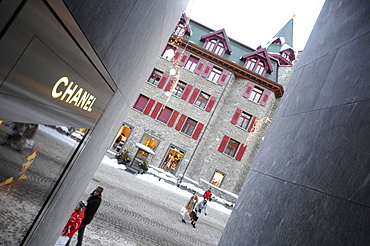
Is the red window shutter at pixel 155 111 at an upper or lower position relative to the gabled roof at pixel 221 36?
lower

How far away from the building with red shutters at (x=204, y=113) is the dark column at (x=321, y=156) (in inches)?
737

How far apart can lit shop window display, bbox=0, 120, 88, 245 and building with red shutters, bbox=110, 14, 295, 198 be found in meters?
20.0

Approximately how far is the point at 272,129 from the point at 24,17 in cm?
370

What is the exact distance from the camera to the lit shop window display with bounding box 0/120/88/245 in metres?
1.45

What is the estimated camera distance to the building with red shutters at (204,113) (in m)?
22.9

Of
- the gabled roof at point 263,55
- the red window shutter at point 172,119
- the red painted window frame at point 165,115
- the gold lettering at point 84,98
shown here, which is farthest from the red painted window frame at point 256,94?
the gold lettering at point 84,98

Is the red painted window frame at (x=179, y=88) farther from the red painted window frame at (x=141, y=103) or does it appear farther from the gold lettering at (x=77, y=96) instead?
the gold lettering at (x=77, y=96)

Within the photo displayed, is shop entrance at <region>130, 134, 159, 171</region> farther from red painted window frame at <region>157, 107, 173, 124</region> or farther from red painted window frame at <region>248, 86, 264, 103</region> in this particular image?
red painted window frame at <region>248, 86, 264, 103</region>

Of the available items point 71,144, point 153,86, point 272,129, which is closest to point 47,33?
point 71,144

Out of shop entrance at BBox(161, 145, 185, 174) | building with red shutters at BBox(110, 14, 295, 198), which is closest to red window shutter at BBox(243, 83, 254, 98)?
building with red shutters at BBox(110, 14, 295, 198)

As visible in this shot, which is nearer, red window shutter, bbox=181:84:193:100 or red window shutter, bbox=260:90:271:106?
red window shutter, bbox=181:84:193:100

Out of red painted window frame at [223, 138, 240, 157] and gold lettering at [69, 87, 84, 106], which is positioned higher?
red painted window frame at [223, 138, 240, 157]

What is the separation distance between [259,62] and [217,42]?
182 inches

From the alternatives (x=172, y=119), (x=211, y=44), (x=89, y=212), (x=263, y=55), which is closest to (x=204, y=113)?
(x=172, y=119)
